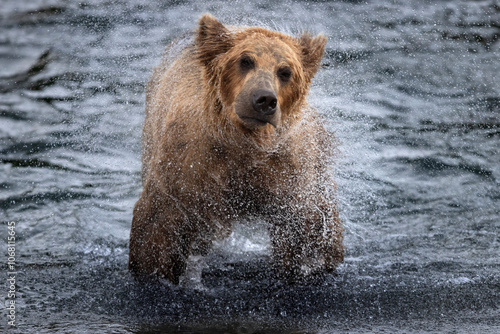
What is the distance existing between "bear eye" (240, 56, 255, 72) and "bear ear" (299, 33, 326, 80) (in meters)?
0.59

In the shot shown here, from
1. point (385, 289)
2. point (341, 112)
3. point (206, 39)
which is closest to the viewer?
point (206, 39)

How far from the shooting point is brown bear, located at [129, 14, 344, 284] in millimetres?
4387

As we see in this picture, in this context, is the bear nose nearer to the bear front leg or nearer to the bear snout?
the bear snout

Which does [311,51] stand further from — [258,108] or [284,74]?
[258,108]

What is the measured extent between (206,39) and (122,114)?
4124 millimetres

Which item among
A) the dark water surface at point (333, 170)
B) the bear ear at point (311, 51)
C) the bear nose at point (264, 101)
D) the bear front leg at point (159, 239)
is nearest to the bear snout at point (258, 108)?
the bear nose at point (264, 101)

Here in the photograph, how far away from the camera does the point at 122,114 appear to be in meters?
8.55

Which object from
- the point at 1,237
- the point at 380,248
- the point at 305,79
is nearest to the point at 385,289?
the point at 380,248

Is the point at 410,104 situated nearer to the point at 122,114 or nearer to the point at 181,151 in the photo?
→ the point at 122,114

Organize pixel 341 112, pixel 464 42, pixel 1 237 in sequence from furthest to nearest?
pixel 464 42, pixel 341 112, pixel 1 237

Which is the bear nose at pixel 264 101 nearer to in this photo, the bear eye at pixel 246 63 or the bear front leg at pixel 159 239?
the bear eye at pixel 246 63

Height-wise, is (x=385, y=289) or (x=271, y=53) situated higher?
(x=271, y=53)

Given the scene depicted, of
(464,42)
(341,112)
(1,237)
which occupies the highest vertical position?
(464,42)

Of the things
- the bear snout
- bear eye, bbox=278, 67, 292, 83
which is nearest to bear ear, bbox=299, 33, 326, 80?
bear eye, bbox=278, 67, 292, 83
